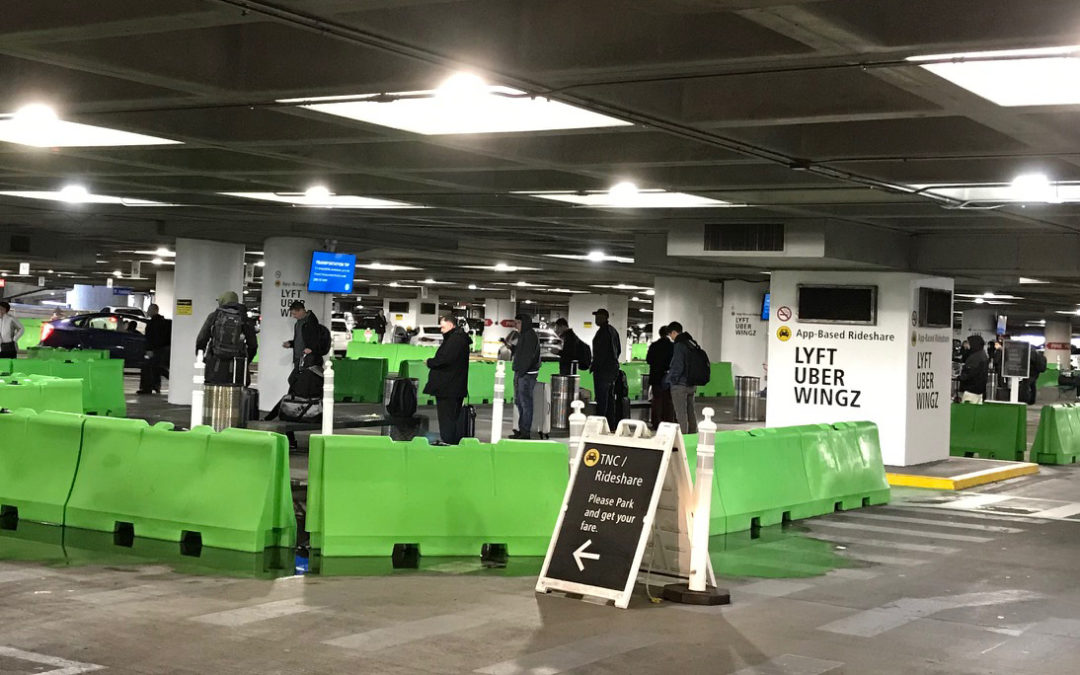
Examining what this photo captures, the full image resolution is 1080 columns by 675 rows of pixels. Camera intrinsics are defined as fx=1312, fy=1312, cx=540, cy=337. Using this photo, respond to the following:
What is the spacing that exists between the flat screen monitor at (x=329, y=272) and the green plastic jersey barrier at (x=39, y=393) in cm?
744

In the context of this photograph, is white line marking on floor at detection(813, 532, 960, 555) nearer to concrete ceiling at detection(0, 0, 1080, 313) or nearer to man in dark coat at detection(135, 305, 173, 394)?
concrete ceiling at detection(0, 0, 1080, 313)

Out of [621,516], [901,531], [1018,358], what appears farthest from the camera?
[1018,358]

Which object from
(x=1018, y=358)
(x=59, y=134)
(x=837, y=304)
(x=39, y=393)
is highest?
(x=59, y=134)

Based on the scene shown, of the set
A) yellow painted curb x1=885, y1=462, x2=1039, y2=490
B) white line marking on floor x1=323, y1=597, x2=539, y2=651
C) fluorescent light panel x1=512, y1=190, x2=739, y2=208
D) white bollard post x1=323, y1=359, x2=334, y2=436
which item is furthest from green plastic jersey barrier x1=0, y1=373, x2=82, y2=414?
yellow painted curb x1=885, y1=462, x2=1039, y2=490

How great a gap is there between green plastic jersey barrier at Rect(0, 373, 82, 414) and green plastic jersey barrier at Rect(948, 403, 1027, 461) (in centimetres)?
1355

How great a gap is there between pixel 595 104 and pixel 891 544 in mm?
5503

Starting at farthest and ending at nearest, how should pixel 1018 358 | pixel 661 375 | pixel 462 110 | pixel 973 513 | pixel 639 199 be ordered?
pixel 1018 358 < pixel 661 375 < pixel 639 199 < pixel 973 513 < pixel 462 110

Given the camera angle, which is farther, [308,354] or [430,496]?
[308,354]

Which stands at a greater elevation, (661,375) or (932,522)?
(661,375)

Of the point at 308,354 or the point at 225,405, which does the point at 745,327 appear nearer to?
the point at 308,354

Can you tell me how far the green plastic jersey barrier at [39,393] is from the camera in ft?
52.2

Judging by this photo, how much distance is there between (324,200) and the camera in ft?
58.9

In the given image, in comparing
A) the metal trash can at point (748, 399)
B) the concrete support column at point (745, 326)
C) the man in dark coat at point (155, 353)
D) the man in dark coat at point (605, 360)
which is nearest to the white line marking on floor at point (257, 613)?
the man in dark coat at point (605, 360)

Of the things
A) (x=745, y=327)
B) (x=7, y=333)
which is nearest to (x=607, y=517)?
(x=7, y=333)
